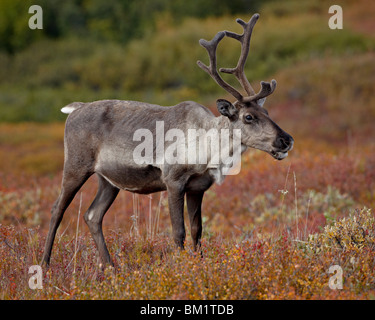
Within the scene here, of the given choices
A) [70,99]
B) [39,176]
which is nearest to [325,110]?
[39,176]

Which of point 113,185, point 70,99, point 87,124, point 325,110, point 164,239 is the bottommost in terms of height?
point 164,239

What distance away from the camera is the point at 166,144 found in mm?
5367

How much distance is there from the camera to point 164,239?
6047mm

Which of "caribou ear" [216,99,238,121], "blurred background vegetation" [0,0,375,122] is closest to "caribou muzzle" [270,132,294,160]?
"caribou ear" [216,99,238,121]

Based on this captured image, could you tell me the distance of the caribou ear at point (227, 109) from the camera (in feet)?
16.9

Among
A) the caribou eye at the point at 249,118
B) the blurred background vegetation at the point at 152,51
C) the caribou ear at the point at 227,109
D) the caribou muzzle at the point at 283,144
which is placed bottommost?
the caribou muzzle at the point at 283,144

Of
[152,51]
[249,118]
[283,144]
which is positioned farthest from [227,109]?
[152,51]

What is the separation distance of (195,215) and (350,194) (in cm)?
530

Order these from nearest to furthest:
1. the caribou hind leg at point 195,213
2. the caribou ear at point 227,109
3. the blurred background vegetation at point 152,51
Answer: the caribou ear at point 227,109
the caribou hind leg at point 195,213
the blurred background vegetation at point 152,51

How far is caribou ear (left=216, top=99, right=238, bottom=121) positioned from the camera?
5.16m

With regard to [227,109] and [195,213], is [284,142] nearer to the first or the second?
[227,109]

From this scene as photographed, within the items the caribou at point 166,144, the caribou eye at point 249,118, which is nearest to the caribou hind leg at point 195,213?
the caribou at point 166,144

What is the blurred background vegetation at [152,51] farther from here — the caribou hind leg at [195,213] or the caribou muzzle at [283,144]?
the caribou muzzle at [283,144]
